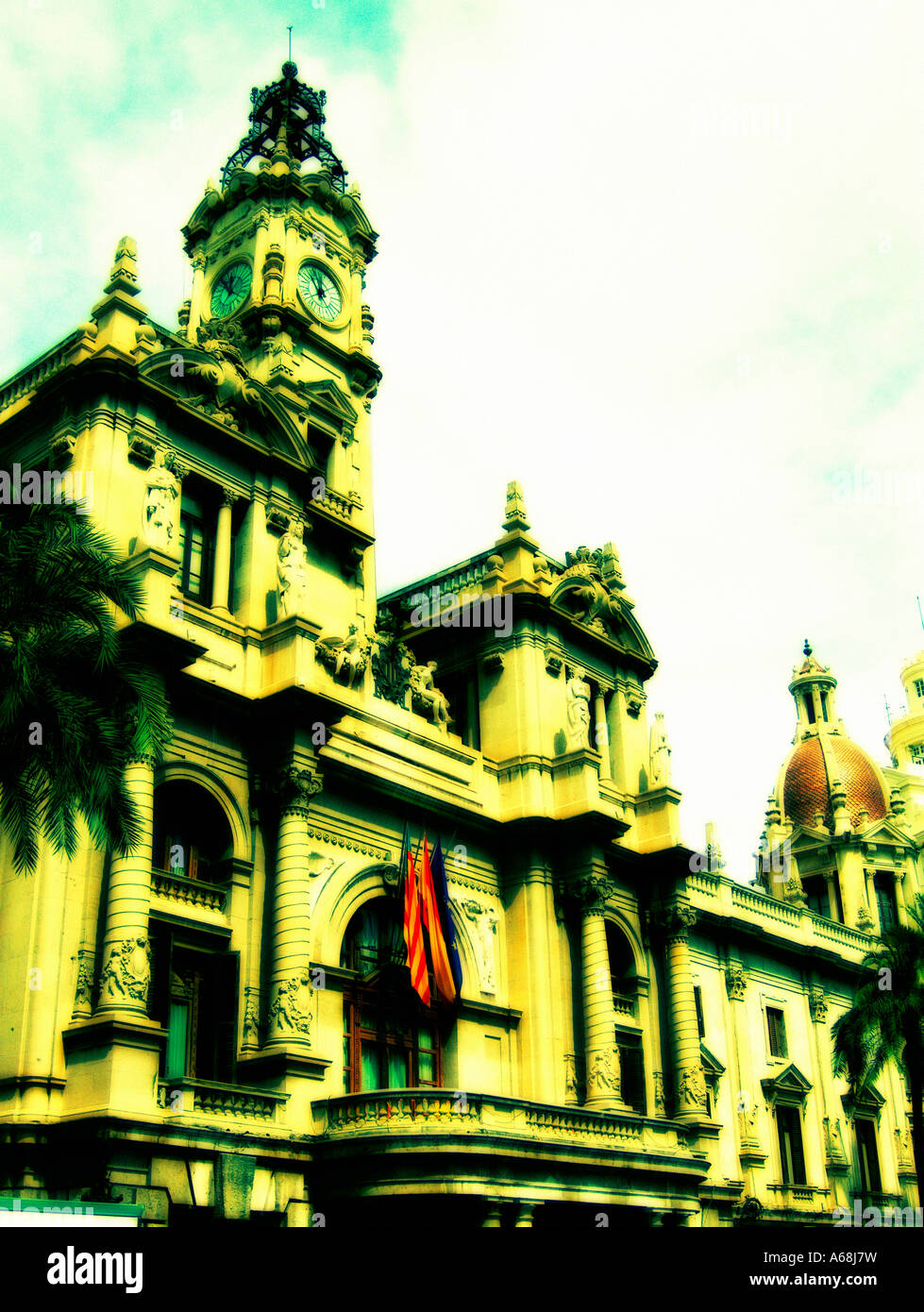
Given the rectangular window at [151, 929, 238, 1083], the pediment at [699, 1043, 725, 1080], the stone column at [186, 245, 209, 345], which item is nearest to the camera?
the rectangular window at [151, 929, 238, 1083]

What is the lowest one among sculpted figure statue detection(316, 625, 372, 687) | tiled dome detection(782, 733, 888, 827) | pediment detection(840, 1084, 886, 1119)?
pediment detection(840, 1084, 886, 1119)

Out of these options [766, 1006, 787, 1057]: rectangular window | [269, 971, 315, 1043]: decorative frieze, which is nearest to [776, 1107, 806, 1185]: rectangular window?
[766, 1006, 787, 1057]: rectangular window

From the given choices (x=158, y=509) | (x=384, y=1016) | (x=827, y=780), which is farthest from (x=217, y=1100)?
(x=827, y=780)

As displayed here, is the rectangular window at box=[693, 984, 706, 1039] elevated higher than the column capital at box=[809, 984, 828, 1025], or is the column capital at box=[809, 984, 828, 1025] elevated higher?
the column capital at box=[809, 984, 828, 1025]

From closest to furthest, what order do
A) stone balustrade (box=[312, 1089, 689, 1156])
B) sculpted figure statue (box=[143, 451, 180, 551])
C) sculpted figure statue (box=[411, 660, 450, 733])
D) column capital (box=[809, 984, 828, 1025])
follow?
1. stone balustrade (box=[312, 1089, 689, 1156])
2. sculpted figure statue (box=[143, 451, 180, 551])
3. sculpted figure statue (box=[411, 660, 450, 733])
4. column capital (box=[809, 984, 828, 1025])

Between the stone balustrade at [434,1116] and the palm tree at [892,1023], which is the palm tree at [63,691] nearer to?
the stone balustrade at [434,1116]

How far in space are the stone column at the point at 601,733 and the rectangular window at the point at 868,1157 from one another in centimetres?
2029

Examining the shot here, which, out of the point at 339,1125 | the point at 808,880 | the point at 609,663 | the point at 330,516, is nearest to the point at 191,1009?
the point at 339,1125

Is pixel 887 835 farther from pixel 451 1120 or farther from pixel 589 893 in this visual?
pixel 451 1120

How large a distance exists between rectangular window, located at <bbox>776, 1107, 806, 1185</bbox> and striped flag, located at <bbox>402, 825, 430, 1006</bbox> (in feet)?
68.8

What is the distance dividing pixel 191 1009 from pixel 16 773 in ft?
31.9

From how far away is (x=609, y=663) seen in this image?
44156mm

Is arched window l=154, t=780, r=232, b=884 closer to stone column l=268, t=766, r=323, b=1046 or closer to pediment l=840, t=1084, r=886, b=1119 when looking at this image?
stone column l=268, t=766, r=323, b=1046

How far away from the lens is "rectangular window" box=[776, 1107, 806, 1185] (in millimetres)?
47188
